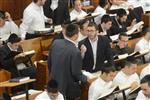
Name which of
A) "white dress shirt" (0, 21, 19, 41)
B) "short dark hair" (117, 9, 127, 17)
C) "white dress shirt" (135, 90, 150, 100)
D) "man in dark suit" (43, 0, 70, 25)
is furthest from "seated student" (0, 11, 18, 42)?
"white dress shirt" (135, 90, 150, 100)

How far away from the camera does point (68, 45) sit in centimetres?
564

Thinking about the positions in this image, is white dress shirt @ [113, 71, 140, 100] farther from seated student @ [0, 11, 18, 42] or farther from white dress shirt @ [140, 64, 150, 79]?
seated student @ [0, 11, 18, 42]

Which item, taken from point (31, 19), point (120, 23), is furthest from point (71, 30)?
point (120, 23)

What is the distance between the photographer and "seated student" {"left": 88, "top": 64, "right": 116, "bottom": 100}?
5.88m

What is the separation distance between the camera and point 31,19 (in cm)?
822

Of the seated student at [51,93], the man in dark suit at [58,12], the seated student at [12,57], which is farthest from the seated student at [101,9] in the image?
the seated student at [51,93]

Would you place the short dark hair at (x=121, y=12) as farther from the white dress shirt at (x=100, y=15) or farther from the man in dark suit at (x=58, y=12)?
the man in dark suit at (x=58, y=12)

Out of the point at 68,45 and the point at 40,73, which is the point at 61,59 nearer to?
the point at 68,45

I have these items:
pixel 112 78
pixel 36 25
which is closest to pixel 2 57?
pixel 36 25

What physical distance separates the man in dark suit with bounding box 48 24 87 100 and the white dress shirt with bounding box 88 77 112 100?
0.19 m

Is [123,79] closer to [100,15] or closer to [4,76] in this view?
[4,76]

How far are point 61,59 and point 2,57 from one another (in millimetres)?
1802

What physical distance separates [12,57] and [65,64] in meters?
1.59

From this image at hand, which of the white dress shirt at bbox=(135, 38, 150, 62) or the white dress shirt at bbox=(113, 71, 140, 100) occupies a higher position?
the white dress shirt at bbox=(135, 38, 150, 62)
